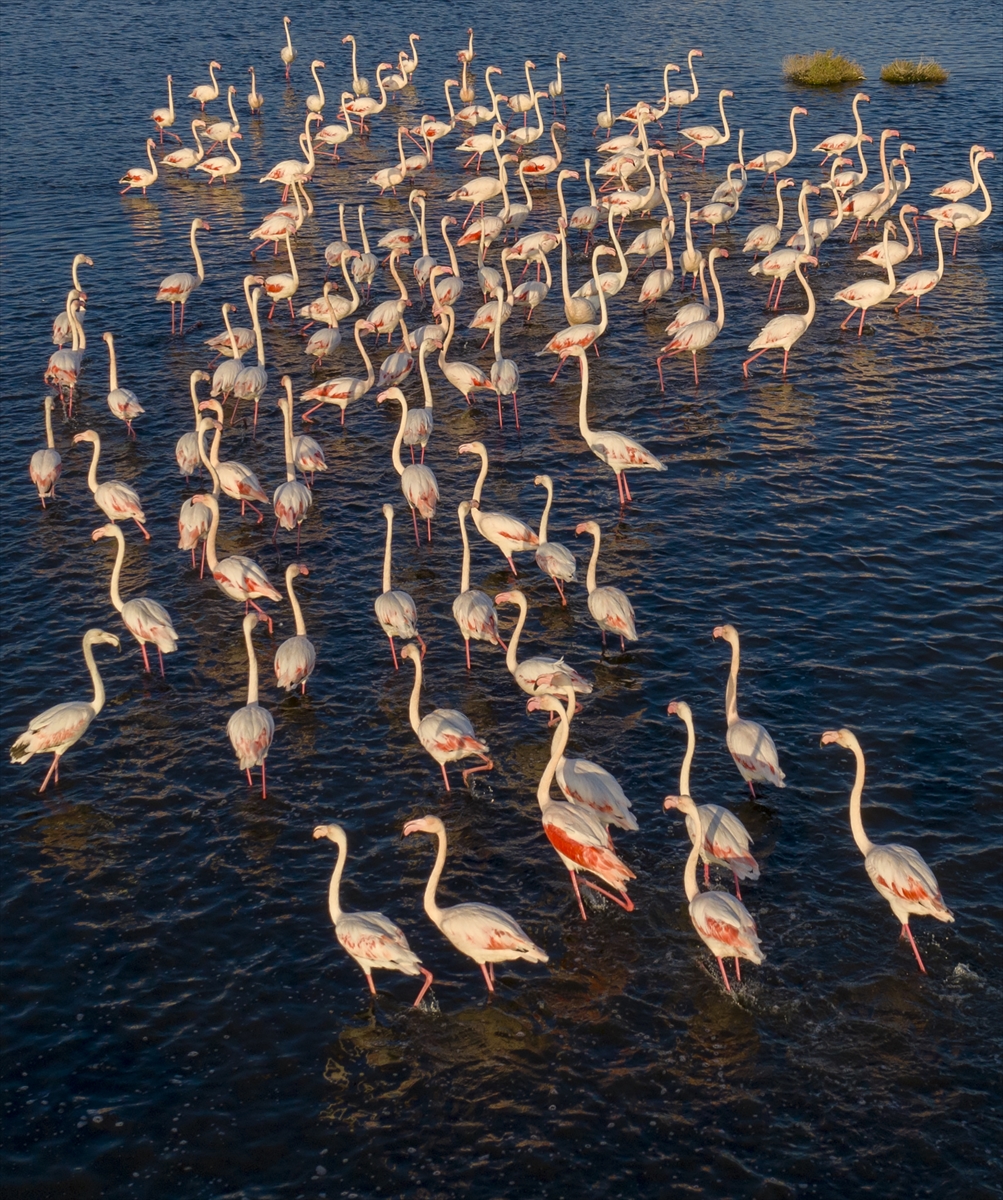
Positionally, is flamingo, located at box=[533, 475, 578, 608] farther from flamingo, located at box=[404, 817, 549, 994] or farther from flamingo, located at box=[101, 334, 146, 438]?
flamingo, located at box=[101, 334, 146, 438]

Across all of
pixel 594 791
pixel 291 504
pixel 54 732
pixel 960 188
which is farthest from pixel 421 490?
pixel 960 188

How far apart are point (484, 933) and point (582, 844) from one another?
1.44 metres

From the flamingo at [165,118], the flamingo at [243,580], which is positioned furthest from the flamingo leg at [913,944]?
the flamingo at [165,118]

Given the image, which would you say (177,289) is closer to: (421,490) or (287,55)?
(421,490)

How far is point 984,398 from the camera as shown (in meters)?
23.6

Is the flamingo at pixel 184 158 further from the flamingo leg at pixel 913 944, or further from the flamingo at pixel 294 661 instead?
the flamingo leg at pixel 913 944

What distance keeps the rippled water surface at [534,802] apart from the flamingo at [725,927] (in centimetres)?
54

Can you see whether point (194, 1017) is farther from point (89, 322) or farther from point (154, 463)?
point (89, 322)

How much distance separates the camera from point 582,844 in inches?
506

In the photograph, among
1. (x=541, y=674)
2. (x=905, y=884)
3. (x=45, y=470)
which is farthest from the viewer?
(x=45, y=470)

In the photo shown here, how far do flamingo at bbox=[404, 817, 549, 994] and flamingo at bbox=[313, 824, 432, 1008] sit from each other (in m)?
0.41

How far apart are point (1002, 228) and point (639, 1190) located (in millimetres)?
27533

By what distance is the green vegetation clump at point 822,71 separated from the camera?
140ft

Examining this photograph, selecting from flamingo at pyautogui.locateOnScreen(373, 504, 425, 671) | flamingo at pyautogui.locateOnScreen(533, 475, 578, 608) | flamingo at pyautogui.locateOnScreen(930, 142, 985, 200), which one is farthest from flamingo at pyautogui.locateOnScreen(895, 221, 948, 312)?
flamingo at pyautogui.locateOnScreen(373, 504, 425, 671)
